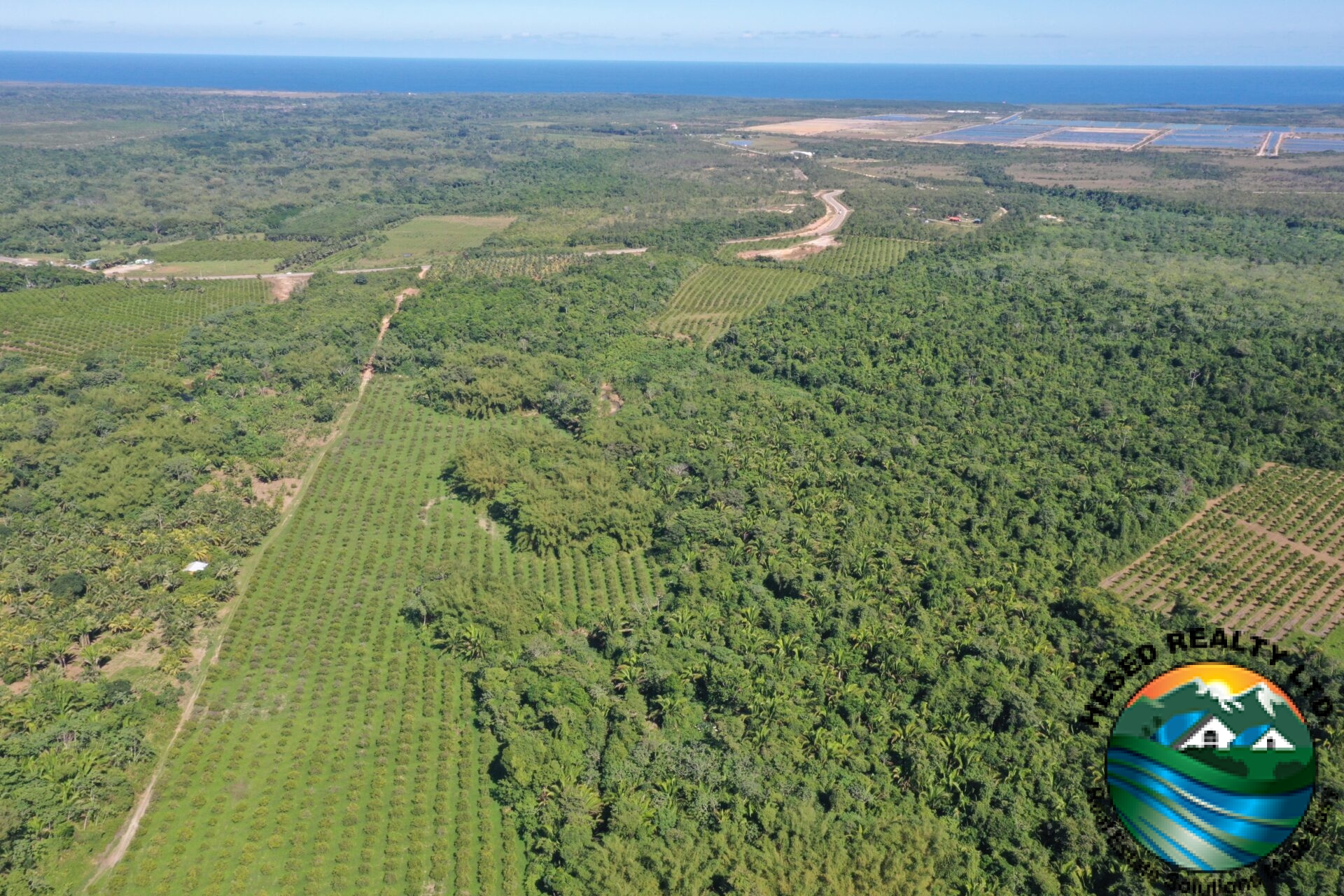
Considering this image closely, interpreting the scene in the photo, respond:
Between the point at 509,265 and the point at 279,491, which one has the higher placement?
the point at 509,265

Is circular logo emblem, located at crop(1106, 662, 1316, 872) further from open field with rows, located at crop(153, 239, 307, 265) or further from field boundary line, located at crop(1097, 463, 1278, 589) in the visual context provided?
open field with rows, located at crop(153, 239, 307, 265)

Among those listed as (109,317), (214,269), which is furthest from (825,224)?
(109,317)

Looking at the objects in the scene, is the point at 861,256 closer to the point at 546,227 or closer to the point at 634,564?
the point at 546,227

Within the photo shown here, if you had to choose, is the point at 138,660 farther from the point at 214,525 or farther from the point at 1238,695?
the point at 1238,695

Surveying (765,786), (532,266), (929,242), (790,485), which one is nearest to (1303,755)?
(765,786)

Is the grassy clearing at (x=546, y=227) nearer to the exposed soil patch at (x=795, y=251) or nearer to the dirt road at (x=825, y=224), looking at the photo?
the dirt road at (x=825, y=224)

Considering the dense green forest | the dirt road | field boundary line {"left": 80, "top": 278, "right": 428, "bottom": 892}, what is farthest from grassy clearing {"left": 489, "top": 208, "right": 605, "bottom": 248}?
field boundary line {"left": 80, "top": 278, "right": 428, "bottom": 892}

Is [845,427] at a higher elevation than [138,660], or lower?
higher

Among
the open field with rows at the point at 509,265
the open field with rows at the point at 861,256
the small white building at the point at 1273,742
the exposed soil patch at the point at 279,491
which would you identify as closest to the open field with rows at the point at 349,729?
the exposed soil patch at the point at 279,491
